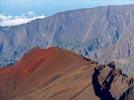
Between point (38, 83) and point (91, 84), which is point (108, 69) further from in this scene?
point (38, 83)

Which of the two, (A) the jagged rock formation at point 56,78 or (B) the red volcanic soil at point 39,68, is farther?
(B) the red volcanic soil at point 39,68

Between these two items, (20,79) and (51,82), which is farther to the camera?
(20,79)

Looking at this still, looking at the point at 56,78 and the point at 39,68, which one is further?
the point at 39,68

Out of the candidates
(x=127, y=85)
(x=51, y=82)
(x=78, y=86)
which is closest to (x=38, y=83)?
(x=51, y=82)

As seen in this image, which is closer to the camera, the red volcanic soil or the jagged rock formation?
the jagged rock formation

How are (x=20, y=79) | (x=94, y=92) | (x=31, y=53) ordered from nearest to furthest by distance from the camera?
(x=94, y=92) < (x=20, y=79) < (x=31, y=53)

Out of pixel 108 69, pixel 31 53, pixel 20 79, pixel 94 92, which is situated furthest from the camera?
pixel 31 53

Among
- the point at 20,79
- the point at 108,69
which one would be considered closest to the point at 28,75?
the point at 20,79
